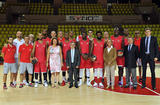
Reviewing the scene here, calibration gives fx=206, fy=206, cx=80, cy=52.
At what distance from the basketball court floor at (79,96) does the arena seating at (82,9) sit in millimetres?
11570

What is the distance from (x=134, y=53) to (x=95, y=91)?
1.53 metres

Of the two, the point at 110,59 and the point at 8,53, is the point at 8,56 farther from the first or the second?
the point at 110,59

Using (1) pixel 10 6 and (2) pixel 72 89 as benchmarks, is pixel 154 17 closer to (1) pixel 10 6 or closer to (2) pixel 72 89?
(1) pixel 10 6

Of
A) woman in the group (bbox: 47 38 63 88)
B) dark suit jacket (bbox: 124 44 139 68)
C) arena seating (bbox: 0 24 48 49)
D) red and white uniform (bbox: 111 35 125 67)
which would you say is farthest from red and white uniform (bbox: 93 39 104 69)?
arena seating (bbox: 0 24 48 49)

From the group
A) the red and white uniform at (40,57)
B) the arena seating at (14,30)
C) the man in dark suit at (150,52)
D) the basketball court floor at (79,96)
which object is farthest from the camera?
the arena seating at (14,30)

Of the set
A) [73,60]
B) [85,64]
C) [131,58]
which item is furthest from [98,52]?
[131,58]

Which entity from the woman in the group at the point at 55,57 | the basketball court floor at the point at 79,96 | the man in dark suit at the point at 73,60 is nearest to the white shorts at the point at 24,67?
the basketball court floor at the point at 79,96

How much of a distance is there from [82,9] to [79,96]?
1337cm

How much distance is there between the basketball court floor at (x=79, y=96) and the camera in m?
4.23

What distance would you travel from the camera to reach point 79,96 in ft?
15.6

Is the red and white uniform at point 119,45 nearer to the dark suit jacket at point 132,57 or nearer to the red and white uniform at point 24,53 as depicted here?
the dark suit jacket at point 132,57

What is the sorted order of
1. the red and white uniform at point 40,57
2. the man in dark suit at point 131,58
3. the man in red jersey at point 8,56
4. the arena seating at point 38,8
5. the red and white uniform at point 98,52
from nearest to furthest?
the man in dark suit at point 131,58, the man in red jersey at point 8,56, the red and white uniform at point 98,52, the red and white uniform at point 40,57, the arena seating at point 38,8

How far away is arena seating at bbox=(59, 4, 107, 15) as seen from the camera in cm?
1658

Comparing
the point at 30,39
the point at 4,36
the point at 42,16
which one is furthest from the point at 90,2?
the point at 30,39
